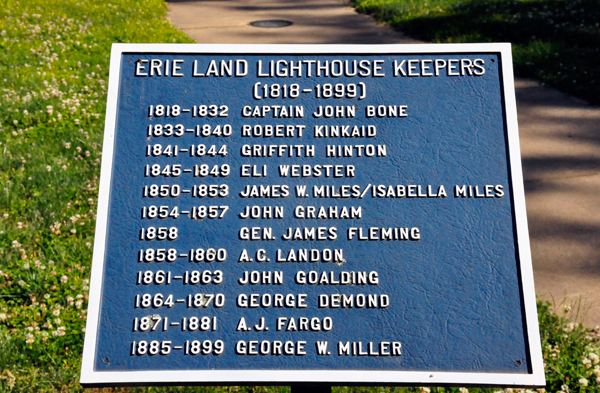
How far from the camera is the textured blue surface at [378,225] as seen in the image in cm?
246

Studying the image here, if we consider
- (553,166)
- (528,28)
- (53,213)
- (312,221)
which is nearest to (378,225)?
(312,221)

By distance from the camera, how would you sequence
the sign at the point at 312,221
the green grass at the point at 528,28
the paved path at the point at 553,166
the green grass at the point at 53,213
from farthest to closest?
the green grass at the point at 528,28, the paved path at the point at 553,166, the green grass at the point at 53,213, the sign at the point at 312,221

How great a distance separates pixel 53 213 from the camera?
4664mm

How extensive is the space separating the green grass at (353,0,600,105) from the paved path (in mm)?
280

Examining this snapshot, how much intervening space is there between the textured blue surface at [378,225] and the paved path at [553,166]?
1.64m

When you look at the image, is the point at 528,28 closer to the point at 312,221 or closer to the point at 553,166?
the point at 553,166

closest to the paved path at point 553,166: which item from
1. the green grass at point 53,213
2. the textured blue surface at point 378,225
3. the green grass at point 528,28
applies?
the green grass at point 528,28

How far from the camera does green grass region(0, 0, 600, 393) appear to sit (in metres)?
3.44

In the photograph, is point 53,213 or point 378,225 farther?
point 53,213

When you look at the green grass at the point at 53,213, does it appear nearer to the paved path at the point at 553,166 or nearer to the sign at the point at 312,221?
the paved path at the point at 553,166

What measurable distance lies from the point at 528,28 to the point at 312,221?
7.83m

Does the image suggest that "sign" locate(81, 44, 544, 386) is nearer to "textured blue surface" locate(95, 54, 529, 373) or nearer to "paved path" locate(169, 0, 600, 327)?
"textured blue surface" locate(95, 54, 529, 373)

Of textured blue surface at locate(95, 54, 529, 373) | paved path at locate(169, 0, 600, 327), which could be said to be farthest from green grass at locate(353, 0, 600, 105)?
textured blue surface at locate(95, 54, 529, 373)

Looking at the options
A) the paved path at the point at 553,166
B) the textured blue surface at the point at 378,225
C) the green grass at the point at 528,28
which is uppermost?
the green grass at the point at 528,28
